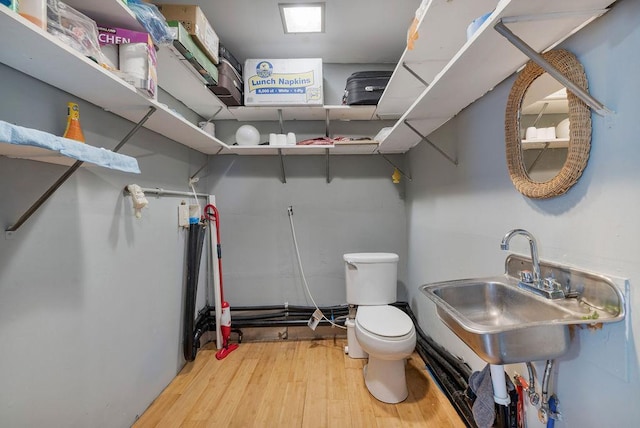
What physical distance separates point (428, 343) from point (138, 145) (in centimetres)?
239

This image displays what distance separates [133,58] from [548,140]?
5.46ft

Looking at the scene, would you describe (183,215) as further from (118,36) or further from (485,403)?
(485,403)

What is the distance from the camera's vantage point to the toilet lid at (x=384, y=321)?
1.69 metres

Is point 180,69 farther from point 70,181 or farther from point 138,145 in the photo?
point 70,181

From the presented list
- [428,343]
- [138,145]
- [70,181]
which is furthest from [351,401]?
[138,145]

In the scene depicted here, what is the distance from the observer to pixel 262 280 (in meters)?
2.61

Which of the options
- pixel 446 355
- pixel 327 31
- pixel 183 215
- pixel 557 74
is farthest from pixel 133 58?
pixel 446 355

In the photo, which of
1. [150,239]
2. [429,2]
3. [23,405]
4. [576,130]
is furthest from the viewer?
[150,239]

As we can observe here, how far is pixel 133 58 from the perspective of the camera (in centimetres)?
111

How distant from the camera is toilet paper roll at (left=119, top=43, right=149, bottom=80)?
1.11m

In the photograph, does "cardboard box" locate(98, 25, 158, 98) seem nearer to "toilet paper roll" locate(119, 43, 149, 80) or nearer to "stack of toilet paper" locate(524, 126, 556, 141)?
"toilet paper roll" locate(119, 43, 149, 80)

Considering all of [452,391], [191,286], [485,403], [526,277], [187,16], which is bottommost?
[452,391]

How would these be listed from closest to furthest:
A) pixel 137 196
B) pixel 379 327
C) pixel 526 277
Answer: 1. pixel 526 277
2. pixel 137 196
3. pixel 379 327

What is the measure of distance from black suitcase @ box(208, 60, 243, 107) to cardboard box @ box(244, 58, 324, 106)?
0.08m
